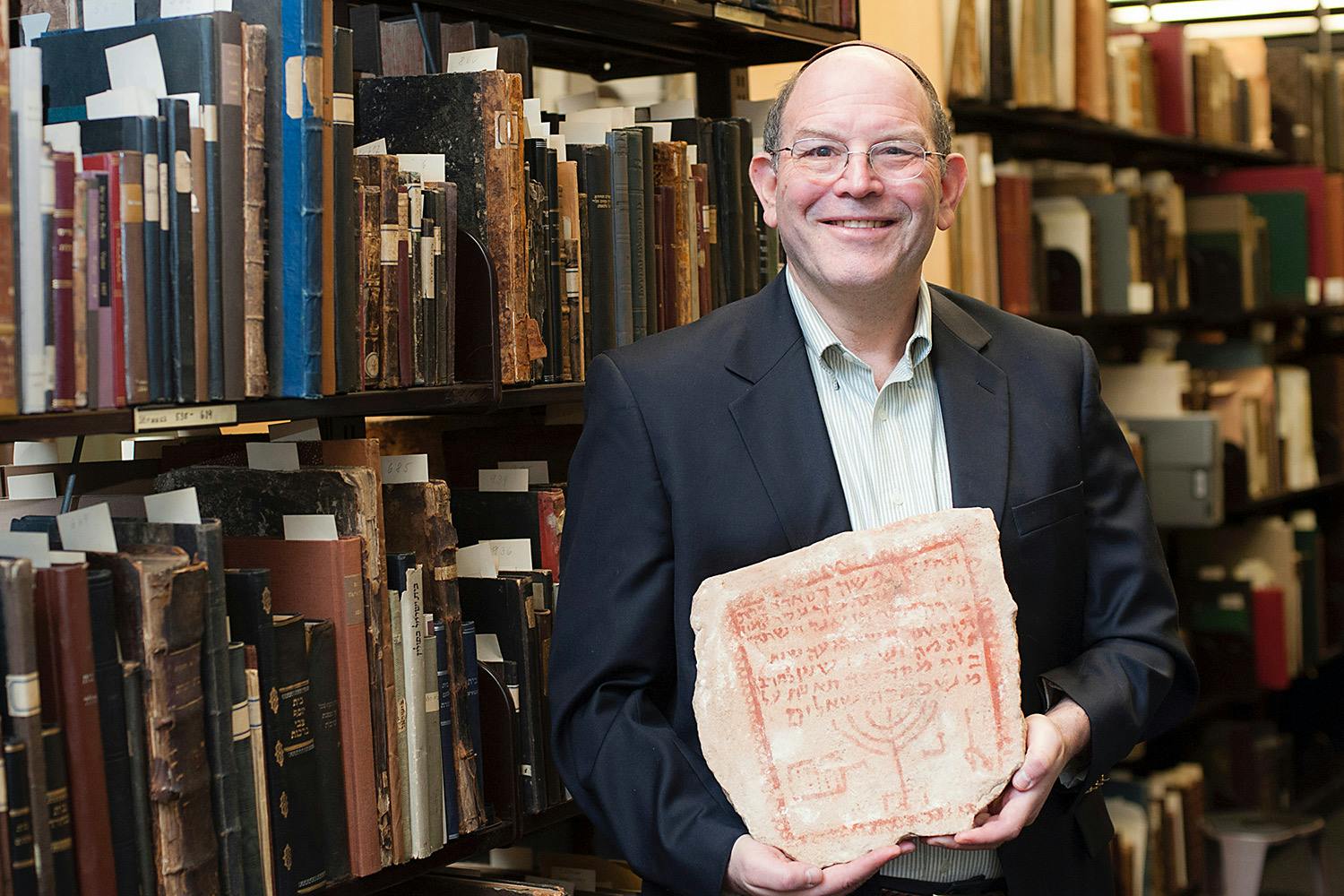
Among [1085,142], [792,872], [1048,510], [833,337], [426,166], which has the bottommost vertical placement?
[792,872]

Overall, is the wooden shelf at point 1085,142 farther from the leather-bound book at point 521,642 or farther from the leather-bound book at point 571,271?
the leather-bound book at point 521,642

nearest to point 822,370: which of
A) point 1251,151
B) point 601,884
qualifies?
point 601,884

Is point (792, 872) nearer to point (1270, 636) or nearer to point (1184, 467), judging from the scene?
point (1184, 467)

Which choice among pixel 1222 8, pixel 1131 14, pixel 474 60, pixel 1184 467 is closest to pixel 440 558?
pixel 474 60

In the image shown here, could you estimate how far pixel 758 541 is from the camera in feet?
5.21

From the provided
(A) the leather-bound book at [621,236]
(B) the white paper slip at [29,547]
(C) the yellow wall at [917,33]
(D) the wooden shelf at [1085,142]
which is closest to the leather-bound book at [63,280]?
(B) the white paper slip at [29,547]

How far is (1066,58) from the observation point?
3625 millimetres

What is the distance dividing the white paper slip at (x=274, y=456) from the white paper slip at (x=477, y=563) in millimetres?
283

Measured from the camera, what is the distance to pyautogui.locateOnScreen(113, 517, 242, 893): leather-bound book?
1.51 metres

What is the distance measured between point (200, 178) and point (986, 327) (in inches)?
36.1

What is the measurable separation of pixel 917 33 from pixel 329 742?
218 centimetres

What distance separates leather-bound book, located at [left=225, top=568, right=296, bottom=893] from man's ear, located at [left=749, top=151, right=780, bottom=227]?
0.71 metres

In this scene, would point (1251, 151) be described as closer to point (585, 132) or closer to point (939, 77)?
point (939, 77)

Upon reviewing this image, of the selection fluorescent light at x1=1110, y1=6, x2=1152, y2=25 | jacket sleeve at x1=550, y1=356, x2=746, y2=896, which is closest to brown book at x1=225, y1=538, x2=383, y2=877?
jacket sleeve at x1=550, y1=356, x2=746, y2=896
